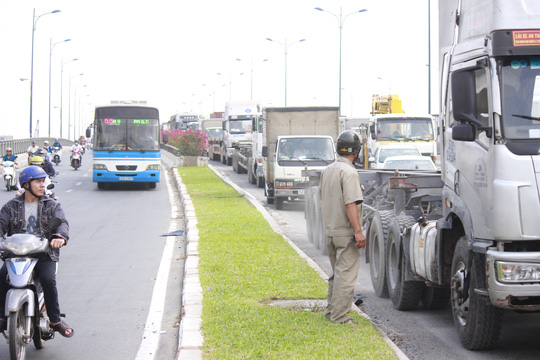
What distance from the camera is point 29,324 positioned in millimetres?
6582

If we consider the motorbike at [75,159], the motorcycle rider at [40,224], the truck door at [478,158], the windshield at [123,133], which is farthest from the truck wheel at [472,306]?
the motorbike at [75,159]

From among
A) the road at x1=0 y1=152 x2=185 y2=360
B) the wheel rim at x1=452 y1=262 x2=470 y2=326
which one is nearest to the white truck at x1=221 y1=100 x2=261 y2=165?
the road at x1=0 y1=152 x2=185 y2=360

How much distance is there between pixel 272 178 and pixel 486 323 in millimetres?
17091

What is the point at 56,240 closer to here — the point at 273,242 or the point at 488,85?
the point at 488,85

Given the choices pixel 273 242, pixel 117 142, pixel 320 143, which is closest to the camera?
pixel 273 242

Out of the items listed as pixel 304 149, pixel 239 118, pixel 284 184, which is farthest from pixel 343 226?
pixel 239 118

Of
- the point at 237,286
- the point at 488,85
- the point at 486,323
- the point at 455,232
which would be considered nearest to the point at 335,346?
the point at 486,323

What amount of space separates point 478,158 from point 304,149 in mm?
15873

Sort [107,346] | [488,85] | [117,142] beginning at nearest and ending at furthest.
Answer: [488,85], [107,346], [117,142]

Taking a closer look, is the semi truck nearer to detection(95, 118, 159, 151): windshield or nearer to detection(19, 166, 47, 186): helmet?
detection(19, 166, 47, 186): helmet

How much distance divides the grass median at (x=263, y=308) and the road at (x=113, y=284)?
474 millimetres

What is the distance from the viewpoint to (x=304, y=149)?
22.7m

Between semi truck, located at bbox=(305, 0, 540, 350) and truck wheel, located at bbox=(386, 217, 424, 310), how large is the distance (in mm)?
747

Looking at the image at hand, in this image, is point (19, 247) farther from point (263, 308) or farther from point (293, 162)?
point (293, 162)
